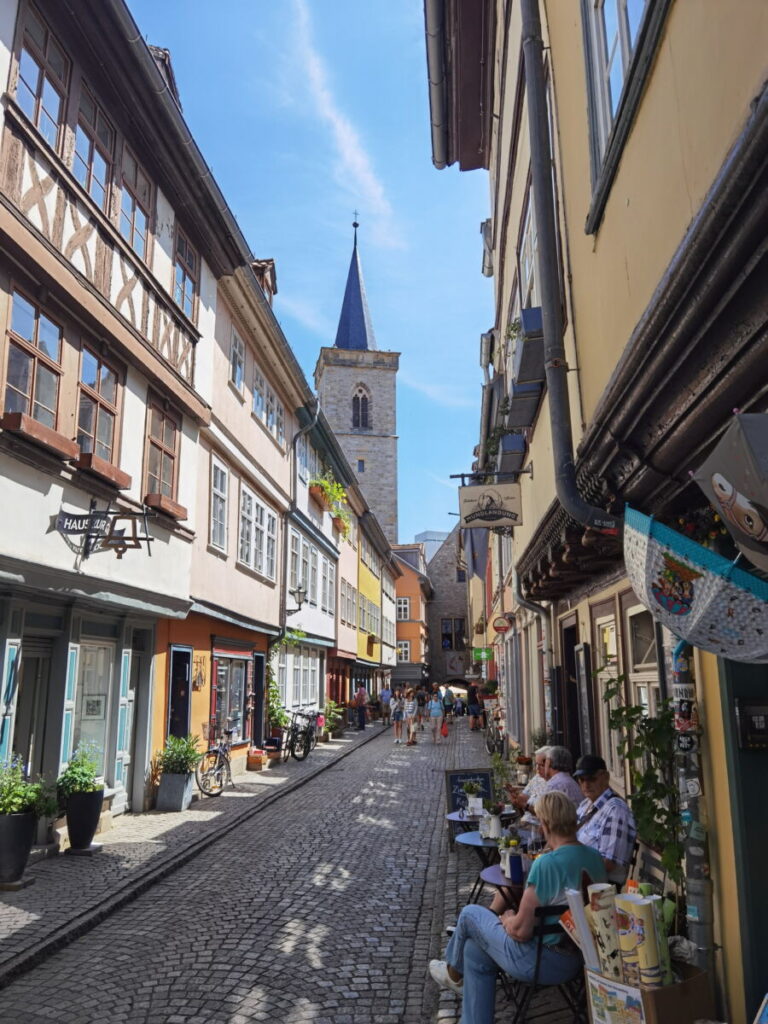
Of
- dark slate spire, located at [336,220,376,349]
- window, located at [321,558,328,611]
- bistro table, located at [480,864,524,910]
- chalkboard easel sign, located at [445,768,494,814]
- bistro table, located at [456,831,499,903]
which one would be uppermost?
dark slate spire, located at [336,220,376,349]

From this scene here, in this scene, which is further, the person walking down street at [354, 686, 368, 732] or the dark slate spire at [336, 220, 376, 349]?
the dark slate spire at [336, 220, 376, 349]

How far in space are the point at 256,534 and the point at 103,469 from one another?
741cm

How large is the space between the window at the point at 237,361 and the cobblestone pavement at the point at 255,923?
736 cm

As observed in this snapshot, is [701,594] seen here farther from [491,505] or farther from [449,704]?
[449,704]

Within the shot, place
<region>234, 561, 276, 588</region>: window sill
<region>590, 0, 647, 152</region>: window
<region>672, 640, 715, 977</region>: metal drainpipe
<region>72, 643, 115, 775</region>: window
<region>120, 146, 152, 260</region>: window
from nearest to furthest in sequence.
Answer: <region>672, 640, 715, 977</region>: metal drainpipe, <region>590, 0, 647, 152</region>: window, <region>72, 643, 115, 775</region>: window, <region>120, 146, 152, 260</region>: window, <region>234, 561, 276, 588</region>: window sill

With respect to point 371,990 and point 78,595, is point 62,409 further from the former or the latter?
point 371,990

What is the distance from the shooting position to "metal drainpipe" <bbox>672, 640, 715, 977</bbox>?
3.60 metres

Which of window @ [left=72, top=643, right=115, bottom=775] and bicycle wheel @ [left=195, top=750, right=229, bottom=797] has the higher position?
window @ [left=72, top=643, right=115, bottom=775]

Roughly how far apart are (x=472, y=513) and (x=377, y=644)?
28.9 metres

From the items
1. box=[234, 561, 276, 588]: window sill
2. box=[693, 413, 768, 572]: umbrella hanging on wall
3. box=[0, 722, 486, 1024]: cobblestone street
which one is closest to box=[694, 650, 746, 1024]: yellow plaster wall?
box=[693, 413, 768, 572]: umbrella hanging on wall

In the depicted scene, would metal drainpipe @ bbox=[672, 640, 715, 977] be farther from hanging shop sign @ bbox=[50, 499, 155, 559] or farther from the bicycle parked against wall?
the bicycle parked against wall

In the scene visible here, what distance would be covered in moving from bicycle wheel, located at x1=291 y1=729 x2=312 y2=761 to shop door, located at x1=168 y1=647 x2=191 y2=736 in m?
5.87

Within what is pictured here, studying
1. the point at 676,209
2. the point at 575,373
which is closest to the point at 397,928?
the point at 575,373

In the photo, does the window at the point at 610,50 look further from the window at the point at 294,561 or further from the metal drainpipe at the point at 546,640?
the window at the point at 294,561
